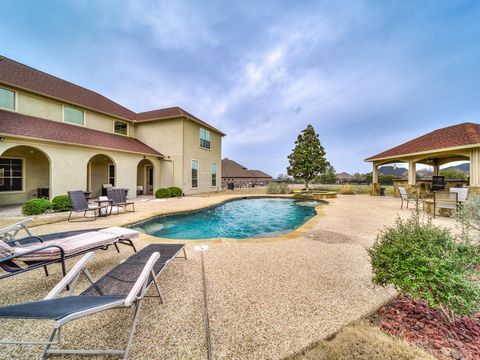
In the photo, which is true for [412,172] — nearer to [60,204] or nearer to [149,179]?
[149,179]

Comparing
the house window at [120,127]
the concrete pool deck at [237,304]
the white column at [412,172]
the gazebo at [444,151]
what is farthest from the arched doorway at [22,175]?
the white column at [412,172]

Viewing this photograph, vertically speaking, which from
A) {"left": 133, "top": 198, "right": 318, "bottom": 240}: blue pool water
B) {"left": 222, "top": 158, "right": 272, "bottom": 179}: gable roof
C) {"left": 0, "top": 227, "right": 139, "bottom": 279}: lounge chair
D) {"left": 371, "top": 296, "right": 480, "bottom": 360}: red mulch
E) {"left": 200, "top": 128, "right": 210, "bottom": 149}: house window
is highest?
{"left": 200, "top": 128, "right": 210, "bottom": 149}: house window

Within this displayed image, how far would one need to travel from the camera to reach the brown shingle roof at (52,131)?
878cm

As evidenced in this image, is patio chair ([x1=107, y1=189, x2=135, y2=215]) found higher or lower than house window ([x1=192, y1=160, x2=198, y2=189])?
lower

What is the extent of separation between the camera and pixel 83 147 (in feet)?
35.1

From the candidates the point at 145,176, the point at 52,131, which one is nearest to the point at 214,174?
the point at 145,176

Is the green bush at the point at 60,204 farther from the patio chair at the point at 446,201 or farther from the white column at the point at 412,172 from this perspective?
the white column at the point at 412,172

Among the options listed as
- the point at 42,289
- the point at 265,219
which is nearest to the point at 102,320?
the point at 42,289

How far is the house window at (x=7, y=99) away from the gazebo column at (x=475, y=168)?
80.7ft

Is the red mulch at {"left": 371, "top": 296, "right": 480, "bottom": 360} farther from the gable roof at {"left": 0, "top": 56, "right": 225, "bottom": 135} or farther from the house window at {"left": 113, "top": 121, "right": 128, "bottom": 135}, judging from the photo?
the house window at {"left": 113, "top": 121, "right": 128, "bottom": 135}

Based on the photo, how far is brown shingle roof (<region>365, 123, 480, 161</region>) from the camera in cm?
1084

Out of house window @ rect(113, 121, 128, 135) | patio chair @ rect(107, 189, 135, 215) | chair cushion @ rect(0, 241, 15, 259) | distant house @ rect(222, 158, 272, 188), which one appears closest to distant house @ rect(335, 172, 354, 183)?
distant house @ rect(222, 158, 272, 188)

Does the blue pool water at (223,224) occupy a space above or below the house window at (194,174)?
below

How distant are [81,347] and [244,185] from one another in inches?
1131
